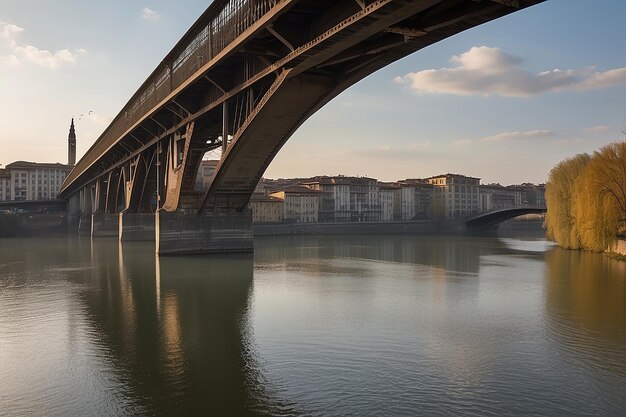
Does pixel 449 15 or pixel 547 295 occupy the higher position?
pixel 449 15

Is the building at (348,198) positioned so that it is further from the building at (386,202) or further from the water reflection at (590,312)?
A: the water reflection at (590,312)

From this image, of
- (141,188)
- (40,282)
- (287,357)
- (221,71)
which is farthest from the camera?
(141,188)

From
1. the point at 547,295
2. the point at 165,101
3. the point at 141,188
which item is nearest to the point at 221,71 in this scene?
the point at 165,101

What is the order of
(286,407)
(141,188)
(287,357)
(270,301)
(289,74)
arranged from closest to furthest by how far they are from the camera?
(286,407) < (287,357) < (270,301) < (289,74) < (141,188)

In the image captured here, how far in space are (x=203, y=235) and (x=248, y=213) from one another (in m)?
3.75

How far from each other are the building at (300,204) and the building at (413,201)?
29.8 metres

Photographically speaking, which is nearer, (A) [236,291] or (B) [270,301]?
(B) [270,301]

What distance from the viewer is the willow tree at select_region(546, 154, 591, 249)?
46125 millimetres

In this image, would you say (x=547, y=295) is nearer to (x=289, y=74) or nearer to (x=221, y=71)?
(x=289, y=74)

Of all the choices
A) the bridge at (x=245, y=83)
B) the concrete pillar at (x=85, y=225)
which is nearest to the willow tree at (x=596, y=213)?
the bridge at (x=245, y=83)

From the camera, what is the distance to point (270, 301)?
20.3m

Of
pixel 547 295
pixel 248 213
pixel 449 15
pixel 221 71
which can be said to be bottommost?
pixel 547 295

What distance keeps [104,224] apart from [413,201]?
8249cm

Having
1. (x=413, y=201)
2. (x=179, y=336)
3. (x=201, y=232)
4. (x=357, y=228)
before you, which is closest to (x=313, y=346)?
(x=179, y=336)
